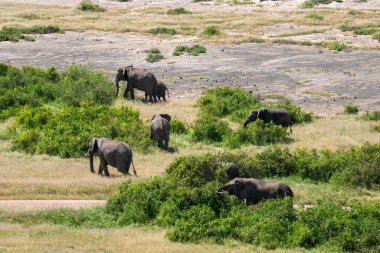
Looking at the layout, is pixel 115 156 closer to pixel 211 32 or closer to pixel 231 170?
pixel 231 170

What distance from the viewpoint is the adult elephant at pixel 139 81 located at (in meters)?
41.8

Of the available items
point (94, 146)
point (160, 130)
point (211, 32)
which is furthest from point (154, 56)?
point (94, 146)

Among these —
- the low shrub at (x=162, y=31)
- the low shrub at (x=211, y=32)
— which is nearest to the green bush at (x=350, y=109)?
the low shrub at (x=211, y=32)

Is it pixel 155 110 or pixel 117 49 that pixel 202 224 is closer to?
pixel 155 110

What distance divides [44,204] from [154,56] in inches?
1192

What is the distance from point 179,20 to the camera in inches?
2867

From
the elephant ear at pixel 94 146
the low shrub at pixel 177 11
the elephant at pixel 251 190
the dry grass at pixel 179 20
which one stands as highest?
the elephant at pixel 251 190

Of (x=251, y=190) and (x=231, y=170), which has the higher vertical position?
(x=251, y=190)

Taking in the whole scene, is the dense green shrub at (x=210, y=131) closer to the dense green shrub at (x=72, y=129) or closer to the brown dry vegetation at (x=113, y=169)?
the brown dry vegetation at (x=113, y=169)

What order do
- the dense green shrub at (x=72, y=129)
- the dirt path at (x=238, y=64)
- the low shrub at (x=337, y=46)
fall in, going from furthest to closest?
the low shrub at (x=337, y=46), the dirt path at (x=238, y=64), the dense green shrub at (x=72, y=129)

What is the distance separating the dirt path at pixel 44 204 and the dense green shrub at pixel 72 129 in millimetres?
6201

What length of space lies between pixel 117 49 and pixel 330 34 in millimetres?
15662

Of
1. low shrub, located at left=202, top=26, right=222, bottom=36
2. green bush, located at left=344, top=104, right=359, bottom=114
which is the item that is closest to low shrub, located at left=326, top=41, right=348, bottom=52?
low shrub, located at left=202, top=26, right=222, bottom=36

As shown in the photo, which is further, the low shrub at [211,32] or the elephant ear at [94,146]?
the low shrub at [211,32]
